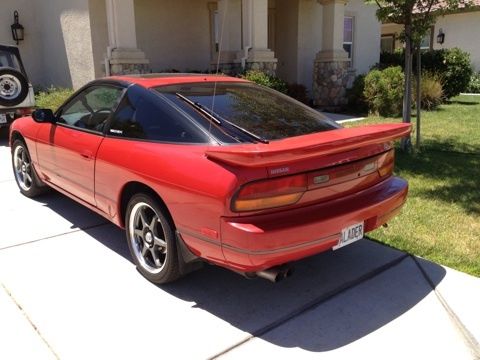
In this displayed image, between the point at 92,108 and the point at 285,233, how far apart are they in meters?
2.48

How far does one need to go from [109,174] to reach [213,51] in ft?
35.7

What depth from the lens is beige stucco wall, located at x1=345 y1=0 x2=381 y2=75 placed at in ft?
53.1

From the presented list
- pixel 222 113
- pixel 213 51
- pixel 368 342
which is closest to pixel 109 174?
pixel 222 113

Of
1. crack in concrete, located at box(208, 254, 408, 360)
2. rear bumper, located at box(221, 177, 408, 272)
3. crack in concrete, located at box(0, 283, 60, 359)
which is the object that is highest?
rear bumper, located at box(221, 177, 408, 272)

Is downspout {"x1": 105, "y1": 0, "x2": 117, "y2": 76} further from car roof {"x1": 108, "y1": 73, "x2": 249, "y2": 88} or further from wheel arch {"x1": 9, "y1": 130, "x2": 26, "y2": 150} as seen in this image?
car roof {"x1": 108, "y1": 73, "x2": 249, "y2": 88}

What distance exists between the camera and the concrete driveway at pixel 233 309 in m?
2.87

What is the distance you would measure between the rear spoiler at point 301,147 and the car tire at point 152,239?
697 mm

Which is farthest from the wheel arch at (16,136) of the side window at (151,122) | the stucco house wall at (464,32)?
the stucco house wall at (464,32)

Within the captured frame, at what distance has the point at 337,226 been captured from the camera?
3066 mm

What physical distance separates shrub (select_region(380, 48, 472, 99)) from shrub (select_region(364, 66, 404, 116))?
3.60 meters

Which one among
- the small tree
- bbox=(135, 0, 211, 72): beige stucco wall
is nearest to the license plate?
the small tree

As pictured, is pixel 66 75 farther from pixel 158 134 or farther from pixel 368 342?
pixel 368 342

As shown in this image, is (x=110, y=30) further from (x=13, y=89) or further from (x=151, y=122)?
(x=151, y=122)

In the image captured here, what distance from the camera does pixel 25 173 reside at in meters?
5.63
